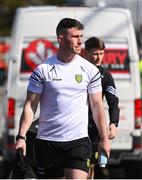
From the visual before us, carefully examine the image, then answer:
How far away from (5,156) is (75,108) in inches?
173

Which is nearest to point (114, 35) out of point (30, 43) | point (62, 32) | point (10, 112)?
point (30, 43)

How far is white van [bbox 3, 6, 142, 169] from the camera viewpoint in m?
9.20

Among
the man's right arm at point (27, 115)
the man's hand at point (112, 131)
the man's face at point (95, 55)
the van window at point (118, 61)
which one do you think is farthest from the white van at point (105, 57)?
the man's right arm at point (27, 115)

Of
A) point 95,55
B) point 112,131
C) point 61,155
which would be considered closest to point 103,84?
point 95,55

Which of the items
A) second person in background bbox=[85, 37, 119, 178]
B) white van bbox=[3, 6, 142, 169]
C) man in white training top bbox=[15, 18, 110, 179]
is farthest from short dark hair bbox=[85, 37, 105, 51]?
white van bbox=[3, 6, 142, 169]

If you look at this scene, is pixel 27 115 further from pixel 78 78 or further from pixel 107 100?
pixel 107 100

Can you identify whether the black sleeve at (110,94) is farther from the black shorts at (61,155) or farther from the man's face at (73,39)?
the man's face at (73,39)

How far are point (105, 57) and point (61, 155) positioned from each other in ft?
12.3

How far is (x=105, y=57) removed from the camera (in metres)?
9.20

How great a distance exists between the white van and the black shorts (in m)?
3.51

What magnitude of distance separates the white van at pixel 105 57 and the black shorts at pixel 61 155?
3514 millimetres

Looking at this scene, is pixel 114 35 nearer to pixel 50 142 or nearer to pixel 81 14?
pixel 81 14

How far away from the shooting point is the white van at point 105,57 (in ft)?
30.2

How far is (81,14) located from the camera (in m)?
9.38
